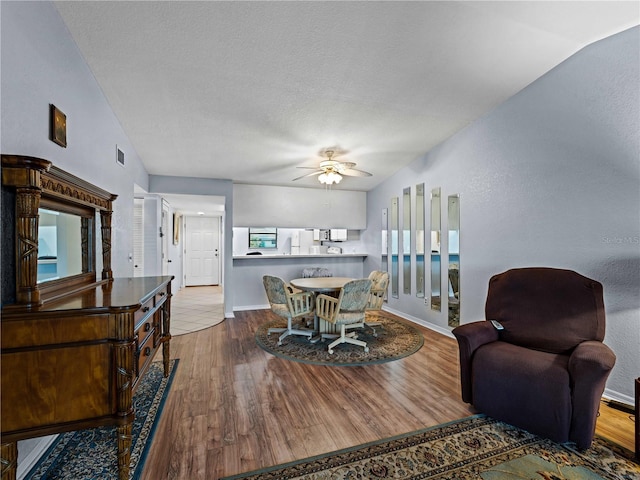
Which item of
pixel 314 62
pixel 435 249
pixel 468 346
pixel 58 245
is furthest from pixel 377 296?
pixel 58 245

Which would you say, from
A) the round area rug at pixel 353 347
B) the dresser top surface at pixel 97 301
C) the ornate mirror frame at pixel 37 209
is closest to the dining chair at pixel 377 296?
the round area rug at pixel 353 347

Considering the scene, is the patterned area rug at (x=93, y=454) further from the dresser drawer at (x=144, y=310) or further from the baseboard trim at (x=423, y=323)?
the baseboard trim at (x=423, y=323)

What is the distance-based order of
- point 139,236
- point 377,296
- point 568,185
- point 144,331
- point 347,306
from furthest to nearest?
point 139,236 → point 377,296 → point 347,306 → point 568,185 → point 144,331

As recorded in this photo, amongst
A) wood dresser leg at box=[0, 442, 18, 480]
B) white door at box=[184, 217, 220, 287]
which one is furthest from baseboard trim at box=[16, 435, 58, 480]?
white door at box=[184, 217, 220, 287]

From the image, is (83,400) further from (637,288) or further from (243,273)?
(243,273)

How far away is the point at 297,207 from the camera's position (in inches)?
230

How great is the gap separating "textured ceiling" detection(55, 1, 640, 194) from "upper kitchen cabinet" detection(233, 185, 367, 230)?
170 cm

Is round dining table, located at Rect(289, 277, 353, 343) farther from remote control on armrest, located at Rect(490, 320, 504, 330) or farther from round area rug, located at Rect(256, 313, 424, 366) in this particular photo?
remote control on armrest, located at Rect(490, 320, 504, 330)

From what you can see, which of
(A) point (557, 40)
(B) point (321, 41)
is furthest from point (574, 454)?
(B) point (321, 41)

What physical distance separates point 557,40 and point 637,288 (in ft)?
6.87

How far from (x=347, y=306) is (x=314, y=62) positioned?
2451 millimetres

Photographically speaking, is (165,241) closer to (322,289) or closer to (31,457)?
(322,289)

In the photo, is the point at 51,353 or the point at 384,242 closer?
the point at 51,353

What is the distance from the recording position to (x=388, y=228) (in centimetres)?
548
